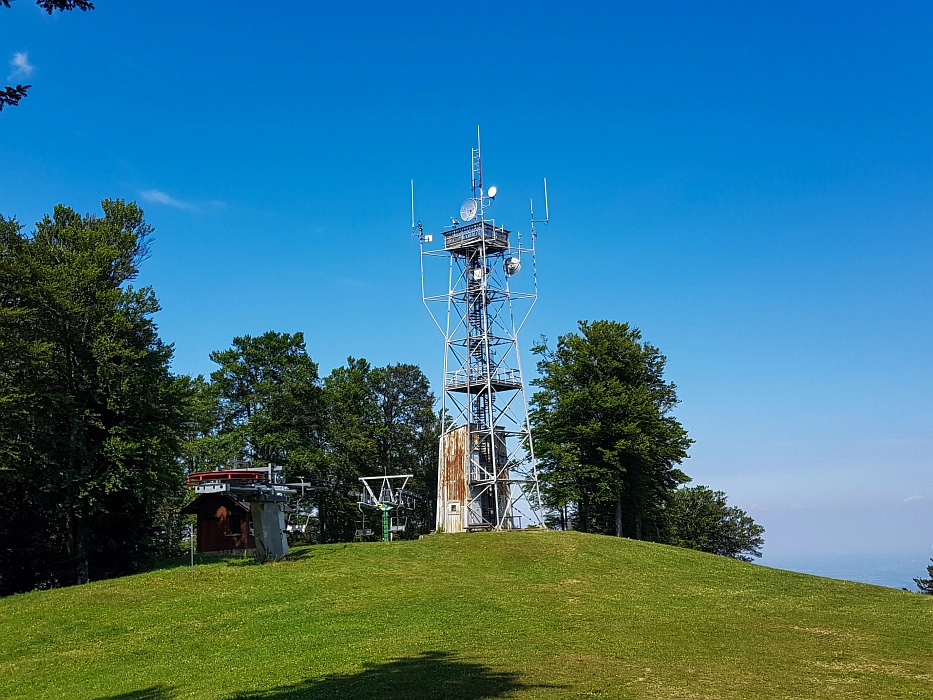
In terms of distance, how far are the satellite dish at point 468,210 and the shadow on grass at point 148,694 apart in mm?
43560

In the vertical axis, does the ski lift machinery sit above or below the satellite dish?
below

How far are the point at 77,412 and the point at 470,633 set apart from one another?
29.4m

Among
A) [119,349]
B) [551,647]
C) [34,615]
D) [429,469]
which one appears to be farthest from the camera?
[429,469]

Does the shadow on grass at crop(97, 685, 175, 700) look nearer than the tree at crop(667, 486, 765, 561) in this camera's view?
Yes

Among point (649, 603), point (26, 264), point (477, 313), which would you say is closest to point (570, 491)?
point (477, 313)

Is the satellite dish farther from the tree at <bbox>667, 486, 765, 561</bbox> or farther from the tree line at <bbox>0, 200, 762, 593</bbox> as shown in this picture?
the tree at <bbox>667, 486, 765, 561</bbox>

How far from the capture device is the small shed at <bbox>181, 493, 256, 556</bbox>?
54.1m

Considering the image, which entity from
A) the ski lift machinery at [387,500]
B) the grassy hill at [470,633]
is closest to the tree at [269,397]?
the ski lift machinery at [387,500]

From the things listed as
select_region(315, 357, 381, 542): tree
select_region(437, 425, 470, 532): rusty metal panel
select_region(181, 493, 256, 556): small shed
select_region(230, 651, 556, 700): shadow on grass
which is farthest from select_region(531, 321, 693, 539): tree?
select_region(230, 651, 556, 700): shadow on grass

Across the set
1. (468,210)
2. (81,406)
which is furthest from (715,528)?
(81,406)

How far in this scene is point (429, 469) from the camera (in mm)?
78125

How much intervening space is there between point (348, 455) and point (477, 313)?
2064 centimetres

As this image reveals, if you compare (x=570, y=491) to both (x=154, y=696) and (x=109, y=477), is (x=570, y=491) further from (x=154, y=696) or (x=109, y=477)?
(x=154, y=696)

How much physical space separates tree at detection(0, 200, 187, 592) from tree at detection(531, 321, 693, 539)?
27.3m
